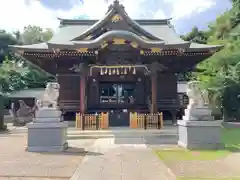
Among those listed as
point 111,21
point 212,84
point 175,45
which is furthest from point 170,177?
point 212,84

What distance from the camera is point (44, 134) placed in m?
10.8

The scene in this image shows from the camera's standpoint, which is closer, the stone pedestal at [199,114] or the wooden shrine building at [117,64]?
the stone pedestal at [199,114]

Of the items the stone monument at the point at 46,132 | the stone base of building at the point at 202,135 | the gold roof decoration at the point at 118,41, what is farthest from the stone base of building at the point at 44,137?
the gold roof decoration at the point at 118,41

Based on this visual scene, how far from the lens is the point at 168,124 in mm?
20516

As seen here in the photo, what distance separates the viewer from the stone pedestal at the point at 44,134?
1071 centimetres

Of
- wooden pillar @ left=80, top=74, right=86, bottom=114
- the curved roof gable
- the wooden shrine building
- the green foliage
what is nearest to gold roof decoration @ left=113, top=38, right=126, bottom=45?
the wooden shrine building

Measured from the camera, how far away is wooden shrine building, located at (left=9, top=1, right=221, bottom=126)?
1894 centimetres

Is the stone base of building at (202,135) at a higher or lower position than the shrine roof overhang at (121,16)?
lower

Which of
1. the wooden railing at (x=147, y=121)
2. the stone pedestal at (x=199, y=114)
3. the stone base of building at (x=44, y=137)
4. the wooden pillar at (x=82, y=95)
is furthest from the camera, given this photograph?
the wooden pillar at (x=82, y=95)

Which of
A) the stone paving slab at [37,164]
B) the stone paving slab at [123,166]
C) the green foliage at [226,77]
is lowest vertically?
the stone paving slab at [123,166]

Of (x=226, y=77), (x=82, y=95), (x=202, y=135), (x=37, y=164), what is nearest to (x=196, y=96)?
(x=202, y=135)

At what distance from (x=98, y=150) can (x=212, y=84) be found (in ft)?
45.7

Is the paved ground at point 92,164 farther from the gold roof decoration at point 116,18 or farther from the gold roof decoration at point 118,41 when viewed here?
the gold roof decoration at point 116,18

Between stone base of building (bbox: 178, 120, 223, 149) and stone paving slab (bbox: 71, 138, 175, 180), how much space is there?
1.51 meters
